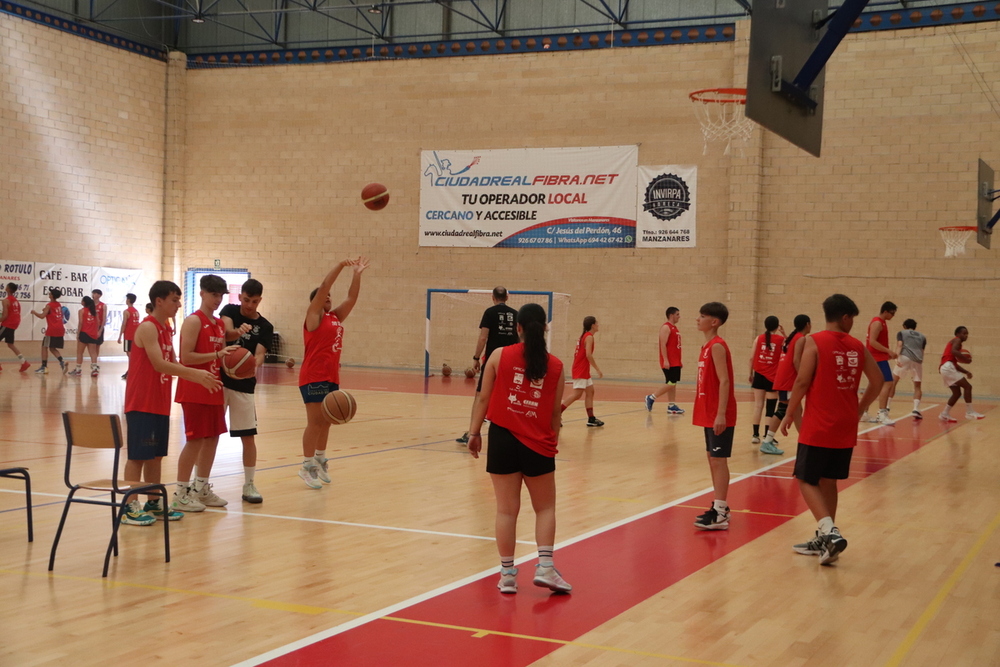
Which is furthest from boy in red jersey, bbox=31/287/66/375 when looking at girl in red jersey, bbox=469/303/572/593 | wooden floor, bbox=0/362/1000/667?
girl in red jersey, bbox=469/303/572/593

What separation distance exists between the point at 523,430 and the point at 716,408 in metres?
2.61

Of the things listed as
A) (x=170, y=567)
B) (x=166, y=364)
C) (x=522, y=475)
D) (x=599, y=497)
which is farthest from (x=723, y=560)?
(x=166, y=364)

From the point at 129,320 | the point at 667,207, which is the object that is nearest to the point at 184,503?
the point at 129,320

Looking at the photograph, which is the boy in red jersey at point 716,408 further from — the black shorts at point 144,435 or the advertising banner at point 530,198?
the advertising banner at point 530,198

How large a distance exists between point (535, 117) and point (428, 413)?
36.6 ft

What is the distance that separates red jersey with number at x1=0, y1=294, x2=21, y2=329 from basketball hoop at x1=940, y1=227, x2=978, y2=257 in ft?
65.6

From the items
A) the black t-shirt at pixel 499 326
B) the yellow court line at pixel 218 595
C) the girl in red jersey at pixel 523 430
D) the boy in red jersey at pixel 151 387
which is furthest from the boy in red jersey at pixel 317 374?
the girl in red jersey at pixel 523 430

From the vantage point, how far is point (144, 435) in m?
6.70

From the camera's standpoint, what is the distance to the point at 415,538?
6855 mm

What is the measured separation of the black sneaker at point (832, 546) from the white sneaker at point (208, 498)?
4419 mm

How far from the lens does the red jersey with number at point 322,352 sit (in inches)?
342

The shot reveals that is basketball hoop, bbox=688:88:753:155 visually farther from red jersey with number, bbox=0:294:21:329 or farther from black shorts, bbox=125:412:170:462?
black shorts, bbox=125:412:170:462

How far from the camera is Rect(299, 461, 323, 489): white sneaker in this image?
341 inches

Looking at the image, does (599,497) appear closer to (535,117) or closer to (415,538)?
(415,538)
